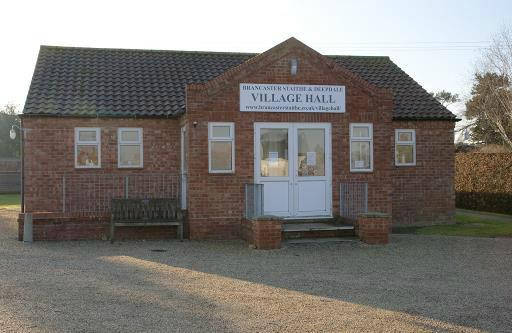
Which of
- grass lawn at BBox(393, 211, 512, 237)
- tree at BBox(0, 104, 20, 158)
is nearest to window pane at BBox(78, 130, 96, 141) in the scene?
grass lawn at BBox(393, 211, 512, 237)

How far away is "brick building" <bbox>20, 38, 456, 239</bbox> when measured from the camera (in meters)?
15.7

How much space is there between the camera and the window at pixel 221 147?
51.5 feet

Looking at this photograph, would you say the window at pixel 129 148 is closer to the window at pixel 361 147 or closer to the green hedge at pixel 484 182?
the window at pixel 361 147

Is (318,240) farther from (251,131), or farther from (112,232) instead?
(112,232)

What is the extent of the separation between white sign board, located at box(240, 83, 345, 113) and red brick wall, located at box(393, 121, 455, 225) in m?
3.92

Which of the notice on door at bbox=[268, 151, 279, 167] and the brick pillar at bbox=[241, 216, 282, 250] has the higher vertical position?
the notice on door at bbox=[268, 151, 279, 167]

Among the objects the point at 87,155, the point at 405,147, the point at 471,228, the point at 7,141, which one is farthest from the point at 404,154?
the point at 7,141

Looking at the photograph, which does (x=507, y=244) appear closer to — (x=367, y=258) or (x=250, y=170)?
(x=367, y=258)

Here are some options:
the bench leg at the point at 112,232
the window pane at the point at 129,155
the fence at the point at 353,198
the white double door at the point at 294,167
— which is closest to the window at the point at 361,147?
the fence at the point at 353,198

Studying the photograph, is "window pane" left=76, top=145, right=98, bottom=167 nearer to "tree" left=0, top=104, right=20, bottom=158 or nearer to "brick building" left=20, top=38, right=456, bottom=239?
"brick building" left=20, top=38, right=456, bottom=239

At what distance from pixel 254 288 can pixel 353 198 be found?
7.37m

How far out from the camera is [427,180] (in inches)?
775

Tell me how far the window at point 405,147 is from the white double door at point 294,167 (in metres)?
4.04

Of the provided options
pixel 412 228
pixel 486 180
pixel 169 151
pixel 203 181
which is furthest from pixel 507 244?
pixel 486 180
